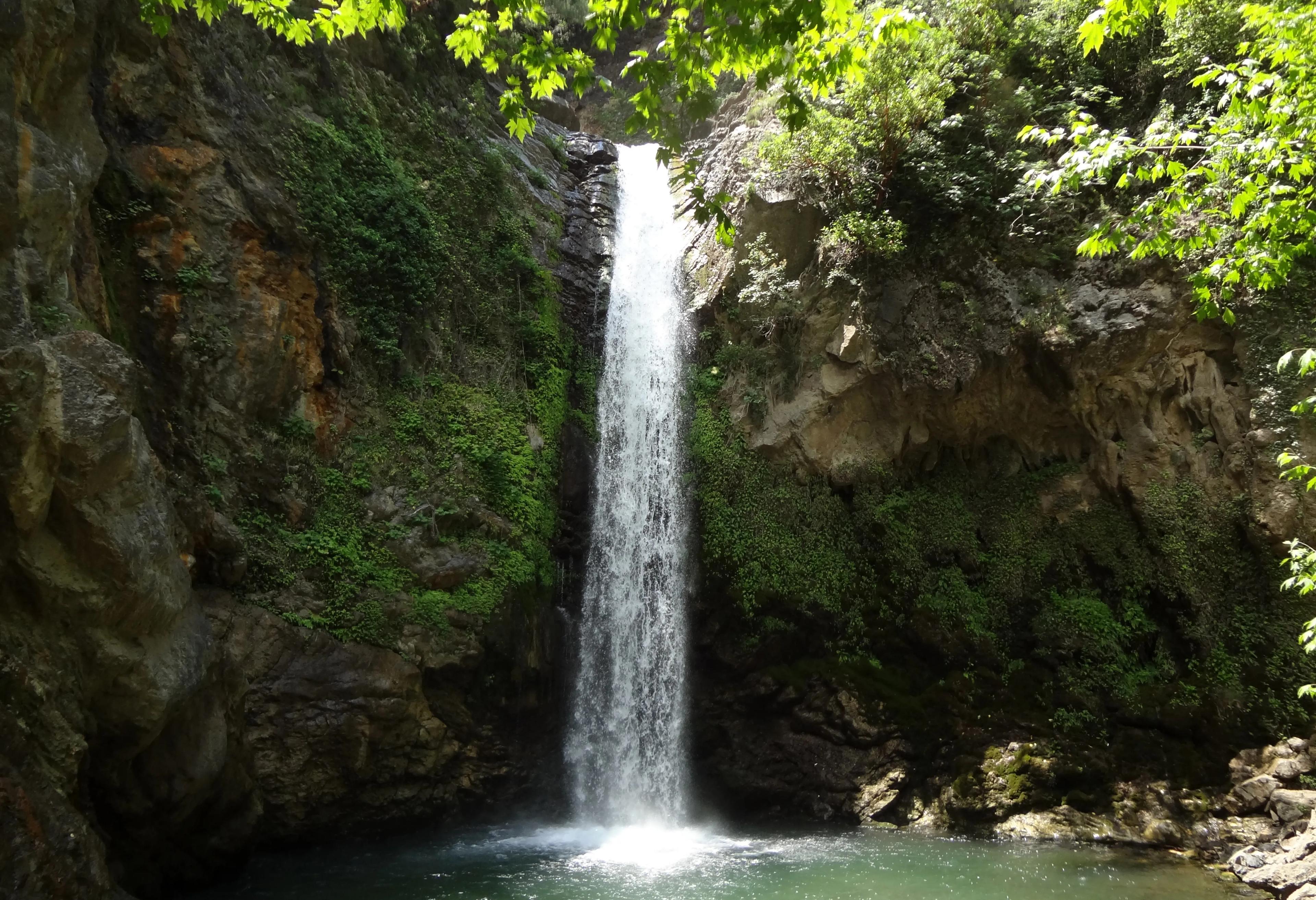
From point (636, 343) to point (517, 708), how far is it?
7231 mm

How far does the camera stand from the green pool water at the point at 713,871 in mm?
7895

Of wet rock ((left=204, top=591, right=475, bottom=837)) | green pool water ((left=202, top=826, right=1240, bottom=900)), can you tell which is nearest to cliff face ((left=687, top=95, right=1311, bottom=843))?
green pool water ((left=202, top=826, right=1240, bottom=900))

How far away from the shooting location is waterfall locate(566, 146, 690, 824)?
37.7 feet

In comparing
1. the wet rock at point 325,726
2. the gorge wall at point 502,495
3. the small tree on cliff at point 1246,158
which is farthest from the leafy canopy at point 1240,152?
the wet rock at point 325,726

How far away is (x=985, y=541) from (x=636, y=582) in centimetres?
546

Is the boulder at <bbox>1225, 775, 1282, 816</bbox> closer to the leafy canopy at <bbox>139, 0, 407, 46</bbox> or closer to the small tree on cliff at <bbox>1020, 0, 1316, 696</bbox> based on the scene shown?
the small tree on cliff at <bbox>1020, 0, 1316, 696</bbox>

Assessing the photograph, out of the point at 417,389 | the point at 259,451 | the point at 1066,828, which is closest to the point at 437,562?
the point at 259,451

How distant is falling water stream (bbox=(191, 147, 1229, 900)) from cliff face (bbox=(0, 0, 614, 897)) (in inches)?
21.8

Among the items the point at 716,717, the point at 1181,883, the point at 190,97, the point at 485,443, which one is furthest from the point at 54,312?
the point at 1181,883

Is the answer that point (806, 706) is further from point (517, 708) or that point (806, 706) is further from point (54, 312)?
point (54, 312)

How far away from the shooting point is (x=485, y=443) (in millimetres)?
12289

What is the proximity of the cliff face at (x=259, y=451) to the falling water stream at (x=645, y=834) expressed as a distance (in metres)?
0.55

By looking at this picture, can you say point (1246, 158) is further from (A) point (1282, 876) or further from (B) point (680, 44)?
(A) point (1282, 876)

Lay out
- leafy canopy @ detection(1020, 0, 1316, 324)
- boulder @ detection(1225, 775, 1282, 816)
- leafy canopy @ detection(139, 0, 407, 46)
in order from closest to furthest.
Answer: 1. leafy canopy @ detection(139, 0, 407, 46)
2. leafy canopy @ detection(1020, 0, 1316, 324)
3. boulder @ detection(1225, 775, 1282, 816)
